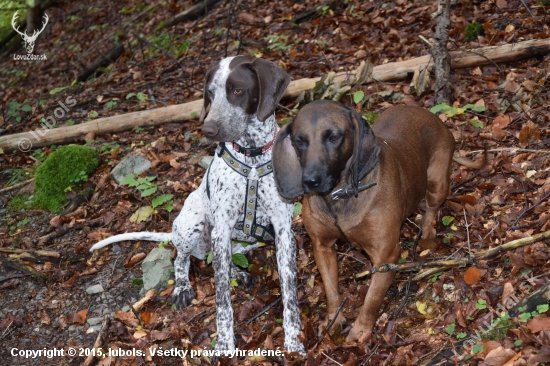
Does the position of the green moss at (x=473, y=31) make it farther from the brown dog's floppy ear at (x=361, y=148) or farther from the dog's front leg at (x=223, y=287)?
the dog's front leg at (x=223, y=287)

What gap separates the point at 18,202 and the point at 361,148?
5558mm

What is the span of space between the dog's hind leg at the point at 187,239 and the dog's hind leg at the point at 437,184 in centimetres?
221

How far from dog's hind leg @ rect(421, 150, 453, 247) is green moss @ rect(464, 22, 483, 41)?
3342 millimetres

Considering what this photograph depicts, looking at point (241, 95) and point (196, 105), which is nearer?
point (241, 95)

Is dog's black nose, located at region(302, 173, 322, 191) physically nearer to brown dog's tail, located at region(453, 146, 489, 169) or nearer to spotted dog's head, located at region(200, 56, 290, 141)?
spotted dog's head, located at region(200, 56, 290, 141)

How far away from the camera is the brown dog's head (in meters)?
4.00

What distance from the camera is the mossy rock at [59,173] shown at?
24.3 feet

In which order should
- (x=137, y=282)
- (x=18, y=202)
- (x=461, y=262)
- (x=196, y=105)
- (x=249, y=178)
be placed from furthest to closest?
1. (x=196, y=105)
2. (x=18, y=202)
3. (x=137, y=282)
4. (x=249, y=178)
5. (x=461, y=262)

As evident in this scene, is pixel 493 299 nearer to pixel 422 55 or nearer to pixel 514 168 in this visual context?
pixel 514 168

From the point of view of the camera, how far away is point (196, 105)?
8211 millimetres

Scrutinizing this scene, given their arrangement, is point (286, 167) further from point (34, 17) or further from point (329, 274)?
point (34, 17)

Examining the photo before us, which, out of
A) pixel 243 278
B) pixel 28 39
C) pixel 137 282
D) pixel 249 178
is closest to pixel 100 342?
pixel 137 282

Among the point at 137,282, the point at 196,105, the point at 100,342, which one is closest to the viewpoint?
the point at 100,342

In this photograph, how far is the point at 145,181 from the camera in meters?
7.00
